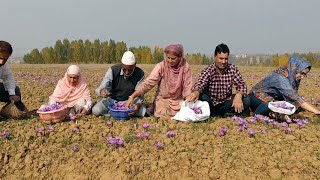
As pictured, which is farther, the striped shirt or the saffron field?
the striped shirt

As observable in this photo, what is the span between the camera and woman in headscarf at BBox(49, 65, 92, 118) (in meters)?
5.41

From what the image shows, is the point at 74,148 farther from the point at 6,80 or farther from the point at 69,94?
the point at 6,80

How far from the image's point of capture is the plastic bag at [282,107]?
4867mm

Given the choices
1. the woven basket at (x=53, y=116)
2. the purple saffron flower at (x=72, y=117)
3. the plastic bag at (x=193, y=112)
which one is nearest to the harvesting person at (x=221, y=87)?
the plastic bag at (x=193, y=112)

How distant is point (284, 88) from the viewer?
5.09 metres

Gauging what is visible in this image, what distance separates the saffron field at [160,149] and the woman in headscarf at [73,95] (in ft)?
1.32

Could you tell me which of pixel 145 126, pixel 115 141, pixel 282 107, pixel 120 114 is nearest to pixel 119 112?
pixel 120 114

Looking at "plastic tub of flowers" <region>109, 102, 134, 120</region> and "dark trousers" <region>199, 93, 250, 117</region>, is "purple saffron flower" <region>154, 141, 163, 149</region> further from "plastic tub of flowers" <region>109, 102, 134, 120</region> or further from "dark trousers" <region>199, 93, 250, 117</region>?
"dark trousers" <region>199, 93, 250, 117</region>

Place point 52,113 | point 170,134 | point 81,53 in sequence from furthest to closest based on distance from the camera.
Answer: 1. point 81,53
2. point 52,113
3. point 170,134

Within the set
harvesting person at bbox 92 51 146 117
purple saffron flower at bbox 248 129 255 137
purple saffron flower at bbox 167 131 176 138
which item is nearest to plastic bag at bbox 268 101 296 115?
purple saffron flower at bbox 248 129 255 137

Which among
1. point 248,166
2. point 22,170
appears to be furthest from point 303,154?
point 22,170

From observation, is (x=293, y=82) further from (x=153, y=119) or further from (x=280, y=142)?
(x=153, y=119)

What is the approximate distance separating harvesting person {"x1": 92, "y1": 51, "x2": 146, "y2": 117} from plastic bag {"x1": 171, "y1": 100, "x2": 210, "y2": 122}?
75cm

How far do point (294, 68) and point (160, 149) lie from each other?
8.52 ft
